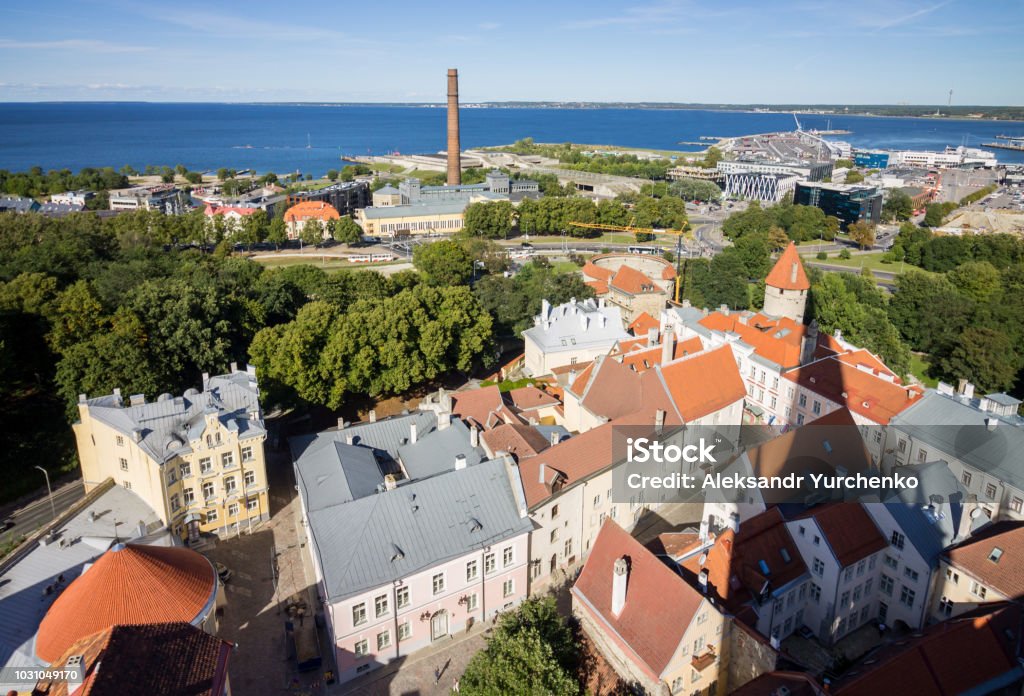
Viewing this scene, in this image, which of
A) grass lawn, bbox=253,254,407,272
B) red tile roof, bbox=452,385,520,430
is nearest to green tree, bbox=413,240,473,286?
grass lawn, bbox=253,254,407,272

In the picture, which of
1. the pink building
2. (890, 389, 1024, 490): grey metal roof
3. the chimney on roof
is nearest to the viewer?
the chimney on roof

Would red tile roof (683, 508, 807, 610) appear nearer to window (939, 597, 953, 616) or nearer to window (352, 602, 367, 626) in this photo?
window (939, 597, 953, 616)

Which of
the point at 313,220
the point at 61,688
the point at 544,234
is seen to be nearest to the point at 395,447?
the point at 61,688

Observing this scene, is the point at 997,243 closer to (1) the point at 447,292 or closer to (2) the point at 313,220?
(1) the point at 447,292

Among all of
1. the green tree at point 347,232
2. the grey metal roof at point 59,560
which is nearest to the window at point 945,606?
the grey metal roof at point 59,560

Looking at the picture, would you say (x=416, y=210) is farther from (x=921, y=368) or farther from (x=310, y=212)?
(x=921, y=368)

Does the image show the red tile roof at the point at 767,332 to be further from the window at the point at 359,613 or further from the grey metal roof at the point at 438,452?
the window at the point at 359,613
